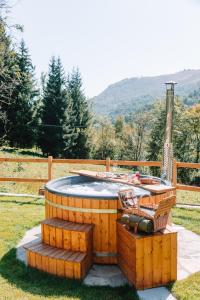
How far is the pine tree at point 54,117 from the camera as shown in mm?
28531

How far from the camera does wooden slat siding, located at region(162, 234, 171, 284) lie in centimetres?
452

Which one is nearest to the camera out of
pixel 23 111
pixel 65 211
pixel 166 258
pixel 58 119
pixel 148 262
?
pixel 148 262

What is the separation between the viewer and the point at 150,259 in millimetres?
4426

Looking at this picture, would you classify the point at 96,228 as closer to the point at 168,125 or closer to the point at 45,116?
the point at 168,125

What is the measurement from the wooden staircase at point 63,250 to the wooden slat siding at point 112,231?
1.01 feet

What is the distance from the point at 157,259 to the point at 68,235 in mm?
1372

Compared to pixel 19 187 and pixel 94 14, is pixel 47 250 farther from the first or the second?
pixel 94 14

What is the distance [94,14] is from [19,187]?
274 inches

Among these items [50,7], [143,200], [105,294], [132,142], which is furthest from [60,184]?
[132,142]

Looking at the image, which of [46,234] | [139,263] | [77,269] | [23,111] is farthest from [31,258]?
[23,111]

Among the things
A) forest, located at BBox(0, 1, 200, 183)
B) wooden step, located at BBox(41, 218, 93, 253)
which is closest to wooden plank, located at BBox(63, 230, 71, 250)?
wooden step, located at BBox(41, 218, 93, 253)

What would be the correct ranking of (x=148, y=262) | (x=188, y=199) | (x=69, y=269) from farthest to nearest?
(x=188, y=199) → (x=69, y=269) → (x=148, y=262)

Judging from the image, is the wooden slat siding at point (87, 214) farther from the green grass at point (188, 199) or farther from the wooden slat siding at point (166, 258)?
the green grass at point (188, 199)

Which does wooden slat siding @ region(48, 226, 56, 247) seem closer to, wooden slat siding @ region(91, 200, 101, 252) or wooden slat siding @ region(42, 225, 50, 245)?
wooden slat siding @ region(42, 225, 50, 245)
